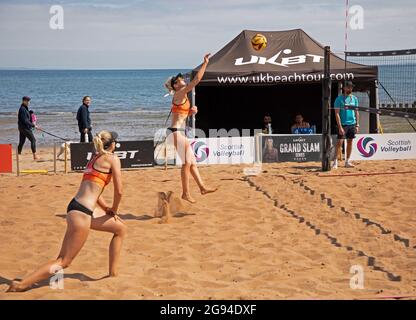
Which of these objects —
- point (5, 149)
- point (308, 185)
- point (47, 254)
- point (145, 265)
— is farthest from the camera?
point (5, 149)

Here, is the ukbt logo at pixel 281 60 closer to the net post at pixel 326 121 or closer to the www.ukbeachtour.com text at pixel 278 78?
the www.ukbeachtour.com text at pixel 278 78

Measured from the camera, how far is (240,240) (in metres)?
8.35

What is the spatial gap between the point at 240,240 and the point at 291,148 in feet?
21.7

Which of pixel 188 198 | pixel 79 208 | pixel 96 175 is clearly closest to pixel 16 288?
pixel 79 208

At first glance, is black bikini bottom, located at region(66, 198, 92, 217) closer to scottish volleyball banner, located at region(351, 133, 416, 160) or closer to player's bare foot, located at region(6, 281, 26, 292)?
player's bare foot, located at region(6, 281, 26, 292)

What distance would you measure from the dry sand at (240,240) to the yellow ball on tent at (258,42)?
4.04m

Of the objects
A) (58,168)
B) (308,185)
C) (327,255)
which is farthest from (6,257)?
(58,168)

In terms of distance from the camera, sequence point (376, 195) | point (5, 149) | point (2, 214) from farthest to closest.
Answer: point (5, 149) < point (376, 195) < point (2, 214)

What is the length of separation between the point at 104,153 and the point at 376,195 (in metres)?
5.46

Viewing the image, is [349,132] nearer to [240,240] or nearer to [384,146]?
[384,146]

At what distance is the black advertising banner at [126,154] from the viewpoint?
1398cm

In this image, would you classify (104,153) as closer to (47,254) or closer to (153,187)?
(47,254)

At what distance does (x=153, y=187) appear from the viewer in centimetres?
1194
